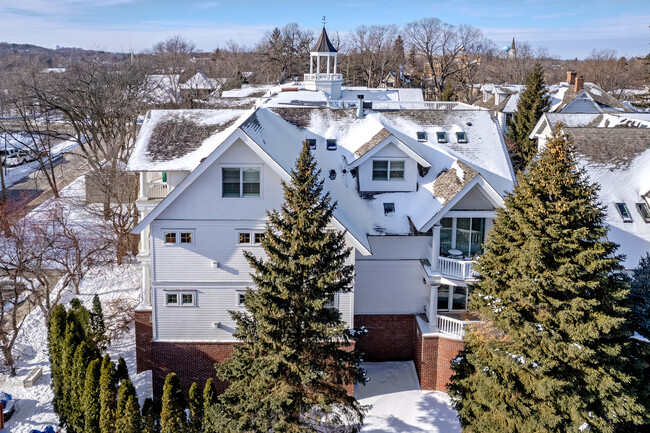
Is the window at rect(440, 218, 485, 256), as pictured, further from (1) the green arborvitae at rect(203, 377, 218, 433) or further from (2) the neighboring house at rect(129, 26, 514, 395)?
(1) the green arborvitae at rect(203, 377, 218, 433)

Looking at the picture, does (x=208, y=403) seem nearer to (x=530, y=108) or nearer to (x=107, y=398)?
(x=107, y=398)

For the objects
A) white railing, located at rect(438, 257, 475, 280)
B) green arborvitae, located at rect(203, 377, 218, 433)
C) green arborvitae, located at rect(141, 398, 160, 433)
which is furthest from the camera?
white railing, located at rect(438, 257, 475, 280)

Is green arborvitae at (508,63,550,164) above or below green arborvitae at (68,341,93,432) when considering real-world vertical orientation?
above

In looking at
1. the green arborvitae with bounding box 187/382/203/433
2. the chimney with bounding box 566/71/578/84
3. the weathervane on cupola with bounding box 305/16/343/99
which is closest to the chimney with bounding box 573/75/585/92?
the chimney with bounding box 566/71/578/84

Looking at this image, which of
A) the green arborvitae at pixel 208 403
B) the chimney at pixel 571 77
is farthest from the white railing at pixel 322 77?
the green arborvitae at pixel 208 403

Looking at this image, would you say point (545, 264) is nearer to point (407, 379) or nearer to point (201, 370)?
point (407, 379)

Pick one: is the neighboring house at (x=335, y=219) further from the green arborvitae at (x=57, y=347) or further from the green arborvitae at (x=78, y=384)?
the green arborvitae at (x=57, y=347)
